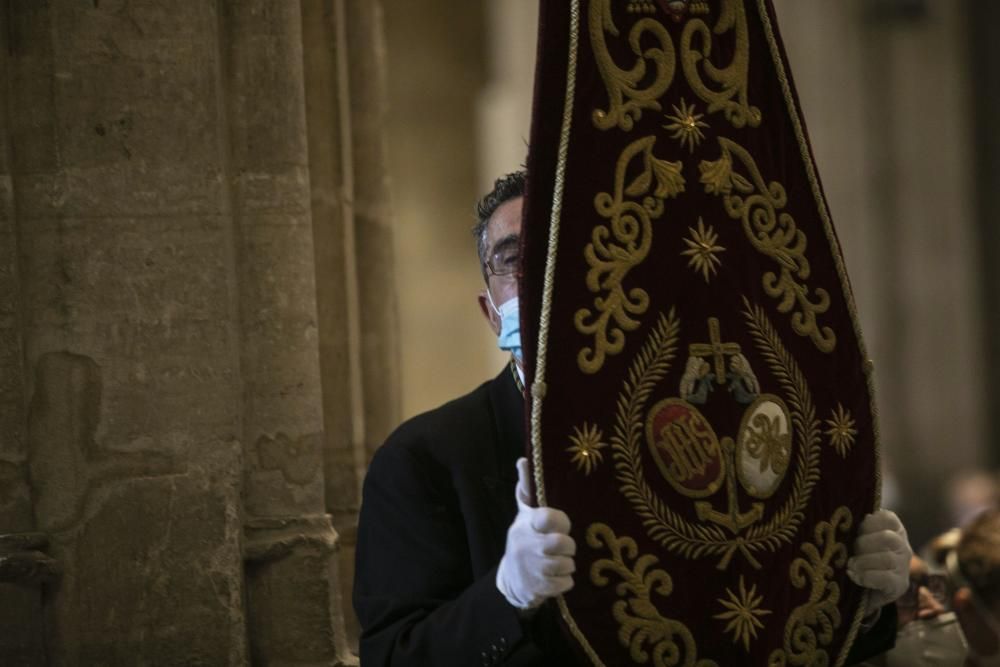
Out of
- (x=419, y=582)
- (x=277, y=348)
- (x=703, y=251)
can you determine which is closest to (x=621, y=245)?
(x=703, y=251)

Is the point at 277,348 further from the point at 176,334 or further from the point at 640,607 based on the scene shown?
the point at 640,607

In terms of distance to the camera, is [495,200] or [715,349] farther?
[495,200]

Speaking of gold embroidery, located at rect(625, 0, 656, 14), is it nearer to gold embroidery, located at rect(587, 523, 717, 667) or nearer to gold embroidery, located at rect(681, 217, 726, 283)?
gold embroidery, located at rect(681, 217, 726, 283)

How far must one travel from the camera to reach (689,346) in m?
2.47

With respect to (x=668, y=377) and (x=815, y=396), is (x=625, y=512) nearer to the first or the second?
(x=668, y=377)

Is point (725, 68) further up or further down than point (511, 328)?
further up

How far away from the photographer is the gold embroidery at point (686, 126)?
2514 millimetres

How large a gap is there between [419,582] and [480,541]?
0.45ft

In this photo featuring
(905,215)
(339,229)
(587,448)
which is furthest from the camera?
(905,215)

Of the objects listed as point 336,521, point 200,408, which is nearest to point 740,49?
point 200,408

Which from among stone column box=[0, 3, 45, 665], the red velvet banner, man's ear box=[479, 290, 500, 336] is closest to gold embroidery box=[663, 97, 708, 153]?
A: the red velvet banner

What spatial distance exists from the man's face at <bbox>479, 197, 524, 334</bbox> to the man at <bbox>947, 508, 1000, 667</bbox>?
179cm

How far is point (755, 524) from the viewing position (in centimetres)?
247

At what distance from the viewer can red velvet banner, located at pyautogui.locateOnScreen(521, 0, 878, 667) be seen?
236 cm
